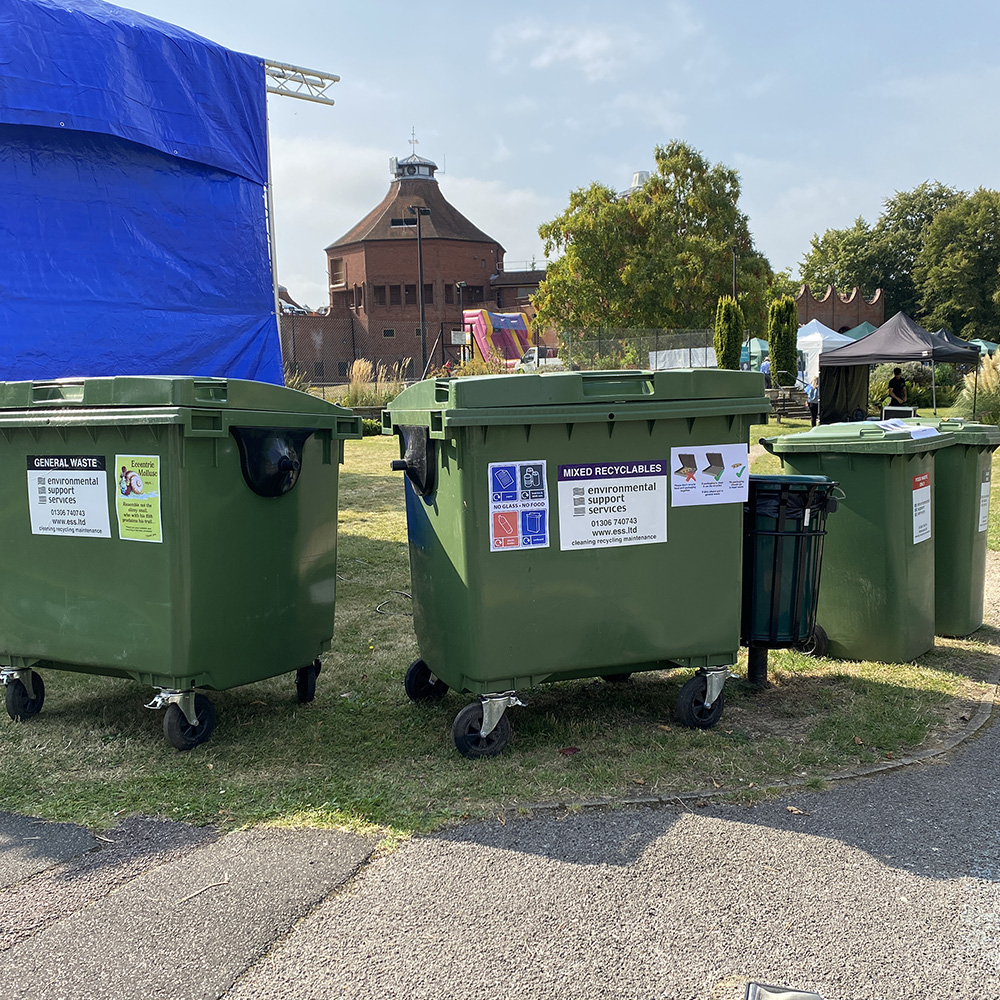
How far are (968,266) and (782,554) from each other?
185ft

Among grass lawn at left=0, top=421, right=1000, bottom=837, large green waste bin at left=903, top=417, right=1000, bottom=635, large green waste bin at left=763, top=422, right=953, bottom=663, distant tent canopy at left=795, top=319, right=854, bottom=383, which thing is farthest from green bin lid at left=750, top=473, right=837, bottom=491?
distant tent canopy at left=795, top=319, right=854, bottom=383

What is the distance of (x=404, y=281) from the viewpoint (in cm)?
6103

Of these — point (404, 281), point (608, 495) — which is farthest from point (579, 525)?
point (404, 281)

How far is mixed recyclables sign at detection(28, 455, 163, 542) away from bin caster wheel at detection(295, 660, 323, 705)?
1.14 metres

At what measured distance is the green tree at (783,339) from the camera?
28072 mm

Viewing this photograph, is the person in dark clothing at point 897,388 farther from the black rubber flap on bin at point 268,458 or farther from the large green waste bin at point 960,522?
the black rubber flap on bin at point 268,458

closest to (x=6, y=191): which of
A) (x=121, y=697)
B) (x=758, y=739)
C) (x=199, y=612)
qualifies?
(x=121, y=697)

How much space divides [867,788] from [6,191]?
965 cm

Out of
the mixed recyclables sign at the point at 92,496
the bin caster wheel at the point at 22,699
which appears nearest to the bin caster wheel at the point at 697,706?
the mixed recyclables sign at the point at 92,496

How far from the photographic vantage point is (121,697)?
4605 millimetres

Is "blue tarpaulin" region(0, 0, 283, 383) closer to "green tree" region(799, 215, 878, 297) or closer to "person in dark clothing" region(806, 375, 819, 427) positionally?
"person in dark clothing" region(806, 375, 819, 427)

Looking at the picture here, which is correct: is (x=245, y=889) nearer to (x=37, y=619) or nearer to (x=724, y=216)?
(x=37, y=619)

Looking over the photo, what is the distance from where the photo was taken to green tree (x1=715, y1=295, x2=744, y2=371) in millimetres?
28328

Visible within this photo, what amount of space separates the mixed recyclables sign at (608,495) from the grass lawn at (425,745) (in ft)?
3.00
